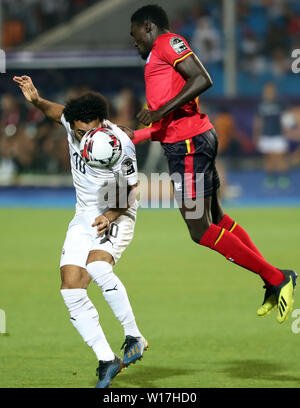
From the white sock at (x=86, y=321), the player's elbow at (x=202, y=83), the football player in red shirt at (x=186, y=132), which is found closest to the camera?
the white sock at (x=86, y=321)

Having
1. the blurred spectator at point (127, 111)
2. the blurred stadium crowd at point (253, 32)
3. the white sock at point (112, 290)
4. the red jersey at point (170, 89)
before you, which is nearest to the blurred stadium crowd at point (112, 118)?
the blurred spectator at point (127, 111)

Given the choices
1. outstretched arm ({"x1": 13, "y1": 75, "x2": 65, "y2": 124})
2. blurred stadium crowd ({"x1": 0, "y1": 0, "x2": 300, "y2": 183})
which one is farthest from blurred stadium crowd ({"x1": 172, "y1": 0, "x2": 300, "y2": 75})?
outstretched arm ({"x1": 13, "y1": 75, "x2": 65, "y2": 124})

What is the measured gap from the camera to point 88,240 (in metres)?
6.29

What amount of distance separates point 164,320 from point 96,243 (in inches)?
99.8

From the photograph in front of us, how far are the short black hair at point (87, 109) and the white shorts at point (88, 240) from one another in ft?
2.32

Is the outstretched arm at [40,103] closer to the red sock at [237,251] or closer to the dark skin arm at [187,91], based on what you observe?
the dark skin arm at [187,91]

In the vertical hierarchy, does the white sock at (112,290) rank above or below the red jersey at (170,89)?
below

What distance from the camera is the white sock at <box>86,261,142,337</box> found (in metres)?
6.11

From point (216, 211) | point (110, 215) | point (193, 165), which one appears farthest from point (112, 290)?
point (216, 211)

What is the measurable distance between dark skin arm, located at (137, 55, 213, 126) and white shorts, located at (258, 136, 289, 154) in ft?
49.9

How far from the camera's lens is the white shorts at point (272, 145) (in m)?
21.5

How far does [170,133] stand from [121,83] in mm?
14596

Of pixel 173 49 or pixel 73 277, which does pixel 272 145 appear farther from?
pixel 73 277

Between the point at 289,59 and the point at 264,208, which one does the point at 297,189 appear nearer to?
the point at 264,208
